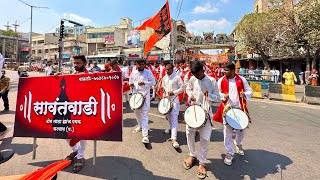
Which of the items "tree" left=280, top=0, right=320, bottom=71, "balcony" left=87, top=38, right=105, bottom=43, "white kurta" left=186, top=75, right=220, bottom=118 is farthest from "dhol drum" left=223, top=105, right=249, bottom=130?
"balcony" left=87, top=38, right=105, bottom=43

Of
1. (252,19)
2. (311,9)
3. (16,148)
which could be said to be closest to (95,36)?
(252,19)

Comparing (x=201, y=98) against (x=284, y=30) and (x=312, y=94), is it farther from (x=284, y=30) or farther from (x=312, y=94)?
(x=284, y=30)

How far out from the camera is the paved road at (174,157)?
3.85 m

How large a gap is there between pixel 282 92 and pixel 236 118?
35.1 feet

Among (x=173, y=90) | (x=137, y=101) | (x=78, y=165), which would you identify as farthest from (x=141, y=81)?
(x=78, y=165)

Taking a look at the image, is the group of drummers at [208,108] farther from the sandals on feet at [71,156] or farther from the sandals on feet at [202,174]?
the sandals on feet at [71,156]

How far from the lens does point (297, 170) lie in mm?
4059

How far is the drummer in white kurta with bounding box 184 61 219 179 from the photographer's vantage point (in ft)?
12.8

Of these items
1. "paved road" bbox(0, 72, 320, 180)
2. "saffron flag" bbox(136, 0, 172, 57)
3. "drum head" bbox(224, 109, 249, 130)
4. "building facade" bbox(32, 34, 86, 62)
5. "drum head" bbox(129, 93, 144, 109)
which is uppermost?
"building facade" bbox(32, 34, 86, 62)

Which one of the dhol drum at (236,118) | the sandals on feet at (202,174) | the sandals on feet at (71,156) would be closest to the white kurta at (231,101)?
the dhol drum at (236,118)

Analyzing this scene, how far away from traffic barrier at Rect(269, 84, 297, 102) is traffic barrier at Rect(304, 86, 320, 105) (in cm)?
65

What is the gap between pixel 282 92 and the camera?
43.6ft

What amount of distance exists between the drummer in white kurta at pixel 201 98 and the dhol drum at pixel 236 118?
0.33 meters

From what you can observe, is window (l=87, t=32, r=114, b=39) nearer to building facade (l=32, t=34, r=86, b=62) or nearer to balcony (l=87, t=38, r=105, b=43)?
balcony (l=87, t=38, r=105, b=43)
